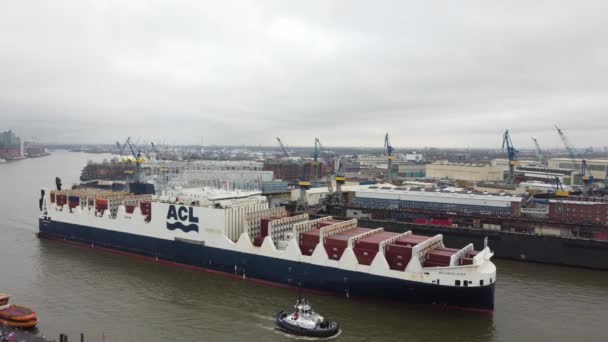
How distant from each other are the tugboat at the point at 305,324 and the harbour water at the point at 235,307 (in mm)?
378

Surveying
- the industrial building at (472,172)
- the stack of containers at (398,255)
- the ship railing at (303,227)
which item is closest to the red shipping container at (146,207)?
the ship railing at (303,227)

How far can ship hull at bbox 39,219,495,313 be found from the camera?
18984mm

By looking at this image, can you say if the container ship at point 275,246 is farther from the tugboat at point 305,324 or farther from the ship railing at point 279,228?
the tugboat at point 305,324

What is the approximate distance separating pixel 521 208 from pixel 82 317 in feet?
119

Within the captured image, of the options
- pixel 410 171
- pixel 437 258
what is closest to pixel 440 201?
pixel 437 258

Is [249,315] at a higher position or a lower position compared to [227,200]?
lower

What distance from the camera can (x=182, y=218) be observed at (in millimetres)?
26578

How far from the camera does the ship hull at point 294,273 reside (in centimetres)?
1898

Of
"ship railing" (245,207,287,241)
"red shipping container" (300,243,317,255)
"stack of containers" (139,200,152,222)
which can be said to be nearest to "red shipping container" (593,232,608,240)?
"red shipping container" (300,243,317,255)

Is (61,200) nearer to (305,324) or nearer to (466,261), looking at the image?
(305,324)

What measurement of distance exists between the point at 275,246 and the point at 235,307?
483 centimetres

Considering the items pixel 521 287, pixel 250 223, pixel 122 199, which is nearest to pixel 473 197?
pixel 521 287

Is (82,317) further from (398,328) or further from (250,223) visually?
(398,328)

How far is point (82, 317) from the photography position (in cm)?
1866
